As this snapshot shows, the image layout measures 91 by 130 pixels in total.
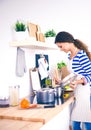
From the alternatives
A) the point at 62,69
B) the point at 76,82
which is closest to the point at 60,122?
the point at 76,82

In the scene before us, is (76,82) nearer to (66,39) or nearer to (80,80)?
(80,80)

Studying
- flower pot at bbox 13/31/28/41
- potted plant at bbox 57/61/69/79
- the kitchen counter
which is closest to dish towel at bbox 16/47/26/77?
flower pot at bbox 13/31/28/41

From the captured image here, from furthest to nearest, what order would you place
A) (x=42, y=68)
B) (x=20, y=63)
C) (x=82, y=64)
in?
(x=42, y=68)
(x=82, y=64)
(x=20, y=63)

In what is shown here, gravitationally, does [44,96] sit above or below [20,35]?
below

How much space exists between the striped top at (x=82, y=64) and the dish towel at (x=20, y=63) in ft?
1.69

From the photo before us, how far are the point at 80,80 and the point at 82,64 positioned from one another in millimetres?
159

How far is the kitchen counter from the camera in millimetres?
1548

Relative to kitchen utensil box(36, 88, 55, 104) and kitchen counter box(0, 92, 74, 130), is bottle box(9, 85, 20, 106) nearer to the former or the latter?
kitchen counter box(0, 92, 74, 130)

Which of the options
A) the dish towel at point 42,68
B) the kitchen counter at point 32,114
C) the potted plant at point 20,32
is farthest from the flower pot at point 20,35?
the dish towel at point 42,68

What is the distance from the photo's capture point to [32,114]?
1.67 m

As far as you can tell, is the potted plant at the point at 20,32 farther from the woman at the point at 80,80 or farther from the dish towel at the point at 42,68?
the dish towel at the point at 42,68

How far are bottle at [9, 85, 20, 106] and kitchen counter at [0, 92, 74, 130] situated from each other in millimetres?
84

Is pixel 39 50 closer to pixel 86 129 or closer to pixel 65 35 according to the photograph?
pixel 65 35

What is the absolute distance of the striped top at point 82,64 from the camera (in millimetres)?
2383
